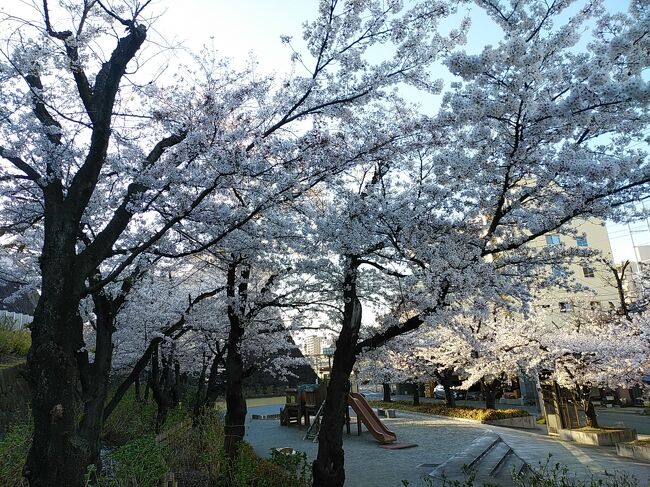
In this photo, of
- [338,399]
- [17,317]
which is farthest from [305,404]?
[338,399]

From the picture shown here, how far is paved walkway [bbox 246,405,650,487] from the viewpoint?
884 cm

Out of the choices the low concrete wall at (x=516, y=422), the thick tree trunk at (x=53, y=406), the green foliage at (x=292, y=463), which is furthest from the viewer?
the low concrete wall at (x=516, y=422)

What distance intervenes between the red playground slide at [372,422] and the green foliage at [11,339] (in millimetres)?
10789

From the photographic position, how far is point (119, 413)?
13.5 meters

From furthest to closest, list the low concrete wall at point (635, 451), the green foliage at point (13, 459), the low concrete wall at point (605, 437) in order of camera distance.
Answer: the low concrete wall at point (605, 437) → the low concrete wall at point (635, 451) → the green foliage at point (13, 459)

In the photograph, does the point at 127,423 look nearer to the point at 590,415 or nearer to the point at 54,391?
the point at 54,391

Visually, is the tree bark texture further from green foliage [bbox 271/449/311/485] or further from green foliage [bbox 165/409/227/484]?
green foliage [bbox 271/449/311/485]

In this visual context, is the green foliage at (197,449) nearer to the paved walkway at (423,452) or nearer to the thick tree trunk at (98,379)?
the thick tree trunk at (98,379)

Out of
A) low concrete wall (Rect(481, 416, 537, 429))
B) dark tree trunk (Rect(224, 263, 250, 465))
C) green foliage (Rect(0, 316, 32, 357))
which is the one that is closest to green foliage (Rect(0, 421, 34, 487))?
dark tree trunk (Rect(224, 263, 250, 465))

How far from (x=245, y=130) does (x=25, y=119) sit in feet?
9.78

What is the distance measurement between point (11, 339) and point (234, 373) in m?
9.95

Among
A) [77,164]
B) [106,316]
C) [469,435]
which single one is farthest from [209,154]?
[469,435]

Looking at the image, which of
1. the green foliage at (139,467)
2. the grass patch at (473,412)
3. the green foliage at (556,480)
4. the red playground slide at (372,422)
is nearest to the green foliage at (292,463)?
the green foliage at (139,467)

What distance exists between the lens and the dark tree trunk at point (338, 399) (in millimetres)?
6191
